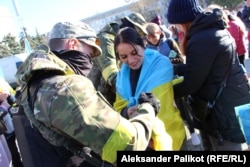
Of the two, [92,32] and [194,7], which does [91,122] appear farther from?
[194,7]

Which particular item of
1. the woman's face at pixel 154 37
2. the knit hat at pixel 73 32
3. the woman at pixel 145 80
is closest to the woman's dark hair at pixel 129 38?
the woman at pixel 145 80

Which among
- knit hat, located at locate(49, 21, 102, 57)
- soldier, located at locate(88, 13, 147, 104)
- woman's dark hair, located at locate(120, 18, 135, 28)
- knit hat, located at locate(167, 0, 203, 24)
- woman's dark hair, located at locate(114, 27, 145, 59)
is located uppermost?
knit hat, located at locate(49, 21, 102, 57)

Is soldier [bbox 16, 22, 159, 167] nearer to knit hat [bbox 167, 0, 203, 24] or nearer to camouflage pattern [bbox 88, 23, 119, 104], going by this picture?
knit hat [bbox 167, 0, 203, 24]

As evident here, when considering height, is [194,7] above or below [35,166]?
above

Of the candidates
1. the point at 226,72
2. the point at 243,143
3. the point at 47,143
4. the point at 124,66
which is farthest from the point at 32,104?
the point at 243,143

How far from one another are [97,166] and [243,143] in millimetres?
1301

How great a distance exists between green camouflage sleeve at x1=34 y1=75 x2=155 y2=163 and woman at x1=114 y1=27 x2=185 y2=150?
0.59 meters

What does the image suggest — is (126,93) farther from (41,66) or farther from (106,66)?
(41,66)

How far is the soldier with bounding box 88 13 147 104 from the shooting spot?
292cm

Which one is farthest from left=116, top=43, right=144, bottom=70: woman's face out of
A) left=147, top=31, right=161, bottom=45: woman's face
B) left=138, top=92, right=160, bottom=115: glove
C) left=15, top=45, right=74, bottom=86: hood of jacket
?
left=147, top=31, right=161, bottom=45: woman's face

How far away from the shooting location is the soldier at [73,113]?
1396mm

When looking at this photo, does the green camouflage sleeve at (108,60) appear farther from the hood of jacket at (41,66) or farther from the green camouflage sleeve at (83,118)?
the green camouflage sleeve at (83,118)

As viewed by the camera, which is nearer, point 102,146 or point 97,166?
point 102,146

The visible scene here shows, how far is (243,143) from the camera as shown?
237 cm
